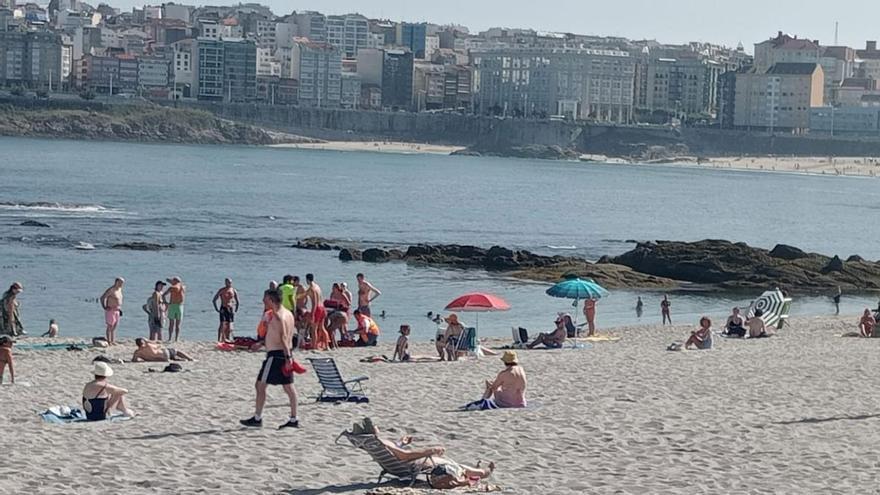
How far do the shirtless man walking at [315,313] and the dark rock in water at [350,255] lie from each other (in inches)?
810

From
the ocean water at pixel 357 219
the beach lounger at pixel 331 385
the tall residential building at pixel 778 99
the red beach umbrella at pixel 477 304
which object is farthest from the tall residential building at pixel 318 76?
the beach lounger at pixel 331 385

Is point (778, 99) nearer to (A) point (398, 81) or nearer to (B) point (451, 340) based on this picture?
(A) point (398, 81)

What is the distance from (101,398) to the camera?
1115 cm

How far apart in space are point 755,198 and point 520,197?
15.5 m

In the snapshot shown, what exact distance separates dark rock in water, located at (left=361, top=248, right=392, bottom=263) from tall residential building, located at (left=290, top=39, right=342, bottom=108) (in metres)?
125

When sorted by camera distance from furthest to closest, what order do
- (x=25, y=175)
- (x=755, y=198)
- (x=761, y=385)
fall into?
(x=755, y=198) < (x=25, y=175) < (x=761, y=385)

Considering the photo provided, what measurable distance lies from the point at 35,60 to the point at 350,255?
126916 millimetres

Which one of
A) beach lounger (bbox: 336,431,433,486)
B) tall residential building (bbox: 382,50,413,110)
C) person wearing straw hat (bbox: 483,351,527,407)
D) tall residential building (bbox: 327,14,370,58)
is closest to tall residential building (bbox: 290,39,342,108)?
tall residential building (bbox: 382,50,413,110)

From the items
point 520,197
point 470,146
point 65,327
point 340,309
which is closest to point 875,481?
point 340,309

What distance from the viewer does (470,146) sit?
15100 cm

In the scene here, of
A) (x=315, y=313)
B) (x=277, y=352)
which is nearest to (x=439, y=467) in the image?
(x=277, y=352)

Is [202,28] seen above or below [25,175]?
above

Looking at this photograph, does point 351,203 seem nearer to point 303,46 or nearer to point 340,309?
point 340,309

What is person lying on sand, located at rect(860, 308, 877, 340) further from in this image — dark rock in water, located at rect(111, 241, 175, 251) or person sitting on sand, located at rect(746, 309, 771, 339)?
dark rock in water, located at rect(111, 241, 175, 251)
